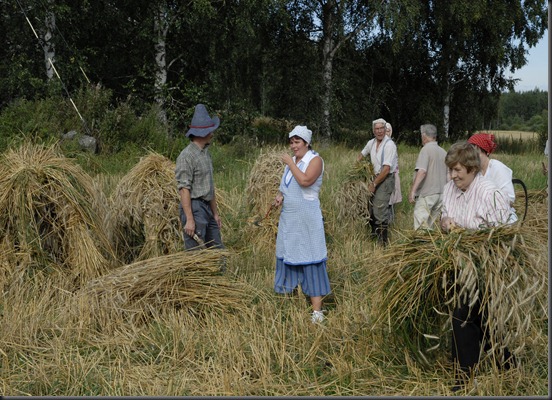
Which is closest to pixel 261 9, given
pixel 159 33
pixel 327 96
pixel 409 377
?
pixel 159 33

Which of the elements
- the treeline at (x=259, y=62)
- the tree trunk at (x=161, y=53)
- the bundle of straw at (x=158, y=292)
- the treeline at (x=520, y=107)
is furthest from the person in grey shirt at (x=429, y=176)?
the treeline at (x=520, y=107)

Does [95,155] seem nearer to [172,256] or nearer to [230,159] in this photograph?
[230,159]

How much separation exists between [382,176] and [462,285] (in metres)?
3.80

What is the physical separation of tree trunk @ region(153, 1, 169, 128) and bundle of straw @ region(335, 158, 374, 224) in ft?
27.2

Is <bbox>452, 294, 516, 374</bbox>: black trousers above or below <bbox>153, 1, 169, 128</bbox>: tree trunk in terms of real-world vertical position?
below

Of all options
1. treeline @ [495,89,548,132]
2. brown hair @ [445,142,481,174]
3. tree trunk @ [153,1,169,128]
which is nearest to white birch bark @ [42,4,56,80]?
tree trunk @ [153,1,169,128]

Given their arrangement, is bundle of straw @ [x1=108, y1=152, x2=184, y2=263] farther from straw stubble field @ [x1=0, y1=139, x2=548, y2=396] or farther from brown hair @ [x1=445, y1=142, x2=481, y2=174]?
brown hair @ [x1=445, y1=142, x2=481, y2=174]

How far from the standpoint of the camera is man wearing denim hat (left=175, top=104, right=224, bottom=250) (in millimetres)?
5172

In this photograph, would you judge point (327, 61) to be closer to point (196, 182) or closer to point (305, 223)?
point (196, 182)

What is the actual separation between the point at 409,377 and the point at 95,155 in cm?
982

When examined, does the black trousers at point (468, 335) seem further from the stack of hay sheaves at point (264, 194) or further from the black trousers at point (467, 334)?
the stack of hay sheaves at point (264, 194)

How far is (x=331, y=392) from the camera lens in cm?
376

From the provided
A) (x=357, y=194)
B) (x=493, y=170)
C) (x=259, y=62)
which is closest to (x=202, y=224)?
(x=493, y=170)

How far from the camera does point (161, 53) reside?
631 inches
